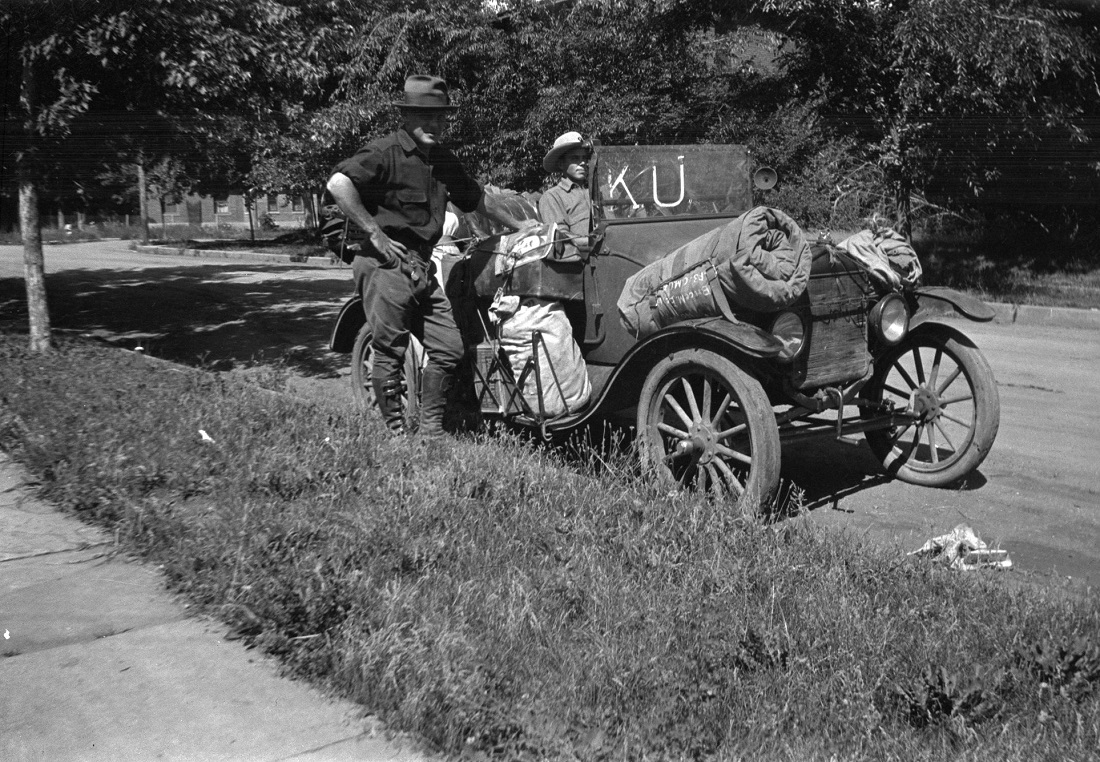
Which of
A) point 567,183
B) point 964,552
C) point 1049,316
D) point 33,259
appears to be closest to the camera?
point 964,552

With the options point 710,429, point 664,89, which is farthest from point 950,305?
point 664,89

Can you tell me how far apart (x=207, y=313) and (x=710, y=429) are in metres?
9.86

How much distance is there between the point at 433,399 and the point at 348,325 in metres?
1.43

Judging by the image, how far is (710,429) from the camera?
5.11 metres

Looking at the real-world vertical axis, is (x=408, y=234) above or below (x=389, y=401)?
above

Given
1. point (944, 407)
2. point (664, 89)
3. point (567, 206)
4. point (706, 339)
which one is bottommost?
point (944, 407)

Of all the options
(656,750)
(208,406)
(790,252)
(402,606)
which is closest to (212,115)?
(208,406)

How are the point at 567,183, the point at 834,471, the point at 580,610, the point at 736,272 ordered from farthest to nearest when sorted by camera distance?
the point at 567,183, the point at 834,471, the point at 736,272, the point at 580,610

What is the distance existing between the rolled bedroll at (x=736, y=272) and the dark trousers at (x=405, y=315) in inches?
50.0

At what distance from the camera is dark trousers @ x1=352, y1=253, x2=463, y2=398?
6.00 meters

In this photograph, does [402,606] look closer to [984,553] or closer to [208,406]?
[984,553]

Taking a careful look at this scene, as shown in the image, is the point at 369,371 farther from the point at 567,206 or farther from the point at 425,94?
the point at 425,94

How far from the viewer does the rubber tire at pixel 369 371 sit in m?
6.74

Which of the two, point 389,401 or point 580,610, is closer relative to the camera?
point 580,610
